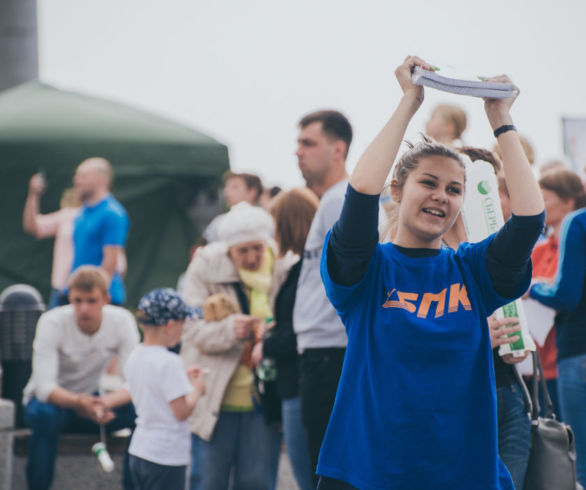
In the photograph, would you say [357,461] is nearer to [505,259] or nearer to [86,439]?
[505,259]

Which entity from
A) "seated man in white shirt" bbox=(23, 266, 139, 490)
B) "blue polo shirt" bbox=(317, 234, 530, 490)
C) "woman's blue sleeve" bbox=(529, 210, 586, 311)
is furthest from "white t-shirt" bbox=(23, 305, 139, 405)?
"blue polo shirt" bbox=(317, 234, 530, 490)

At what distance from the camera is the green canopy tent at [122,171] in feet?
38.9

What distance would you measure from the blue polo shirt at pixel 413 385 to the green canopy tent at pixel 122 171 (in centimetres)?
930

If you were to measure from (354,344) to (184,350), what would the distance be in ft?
9.48

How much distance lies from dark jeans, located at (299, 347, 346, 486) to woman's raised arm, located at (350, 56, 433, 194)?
186 centimetres

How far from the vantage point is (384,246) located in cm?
304

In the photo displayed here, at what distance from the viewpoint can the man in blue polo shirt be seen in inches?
326

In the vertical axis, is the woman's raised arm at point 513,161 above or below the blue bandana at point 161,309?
above

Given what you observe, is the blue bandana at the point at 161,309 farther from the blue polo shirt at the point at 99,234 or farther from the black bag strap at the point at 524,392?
the blue polo shirt at the point at 99,234

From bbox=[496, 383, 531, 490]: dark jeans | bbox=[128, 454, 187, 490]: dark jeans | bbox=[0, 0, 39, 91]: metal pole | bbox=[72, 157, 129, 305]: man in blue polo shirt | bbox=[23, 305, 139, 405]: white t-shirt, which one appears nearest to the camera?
bbox=[496, 383, 531, 490]: dark jeans

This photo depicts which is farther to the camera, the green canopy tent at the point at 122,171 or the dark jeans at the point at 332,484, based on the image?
the green canopy tent at the point at 122,171

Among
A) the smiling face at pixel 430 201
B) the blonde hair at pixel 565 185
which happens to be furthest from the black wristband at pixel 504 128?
the blonde hair at pixel 565 185

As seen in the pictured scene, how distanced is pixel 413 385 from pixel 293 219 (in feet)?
8.33

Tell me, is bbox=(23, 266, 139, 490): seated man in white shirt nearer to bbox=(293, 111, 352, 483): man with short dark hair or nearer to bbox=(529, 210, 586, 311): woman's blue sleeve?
bbox=(293, 111, 352, 483): man with short dark hair
